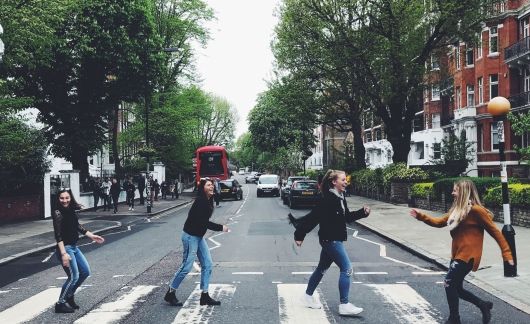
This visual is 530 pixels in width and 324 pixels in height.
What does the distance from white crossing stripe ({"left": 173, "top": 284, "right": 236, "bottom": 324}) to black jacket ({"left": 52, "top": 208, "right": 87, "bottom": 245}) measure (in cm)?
177

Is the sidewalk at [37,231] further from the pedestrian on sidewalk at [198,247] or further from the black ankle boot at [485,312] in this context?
→ the black ankle boot at [485,312]

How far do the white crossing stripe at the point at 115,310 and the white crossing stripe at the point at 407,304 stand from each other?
3.44 metres

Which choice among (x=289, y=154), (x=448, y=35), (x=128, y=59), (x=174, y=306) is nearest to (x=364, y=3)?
(x=448, y=35)

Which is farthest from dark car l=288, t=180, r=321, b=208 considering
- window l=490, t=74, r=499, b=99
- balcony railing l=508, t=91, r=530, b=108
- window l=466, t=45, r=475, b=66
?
window l=466, t=45, r=475, b=66

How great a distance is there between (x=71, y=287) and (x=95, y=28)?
79.9 feet

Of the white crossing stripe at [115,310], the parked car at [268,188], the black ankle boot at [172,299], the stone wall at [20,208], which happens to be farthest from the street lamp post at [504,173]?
the parked car at [268,188]

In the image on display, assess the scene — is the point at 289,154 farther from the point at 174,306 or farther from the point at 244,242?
the point at 174,306

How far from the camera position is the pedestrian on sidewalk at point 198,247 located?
7.59 meters

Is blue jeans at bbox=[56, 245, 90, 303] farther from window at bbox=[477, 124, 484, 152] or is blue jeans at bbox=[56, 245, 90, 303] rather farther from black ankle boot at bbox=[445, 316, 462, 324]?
window at bbox=[477, 124, 484, 152]

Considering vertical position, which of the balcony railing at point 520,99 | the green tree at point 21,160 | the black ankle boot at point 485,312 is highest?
the balcony railing at point 520,99

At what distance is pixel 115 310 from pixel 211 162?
3824cm

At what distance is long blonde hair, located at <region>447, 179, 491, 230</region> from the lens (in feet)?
20.4

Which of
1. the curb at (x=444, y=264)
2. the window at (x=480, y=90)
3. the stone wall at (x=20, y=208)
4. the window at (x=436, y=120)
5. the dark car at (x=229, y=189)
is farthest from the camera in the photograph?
the window at (x=436, y=120)

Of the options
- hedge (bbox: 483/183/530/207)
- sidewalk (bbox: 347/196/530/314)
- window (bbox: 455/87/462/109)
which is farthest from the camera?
window (bbox: 455/87/462/109)
